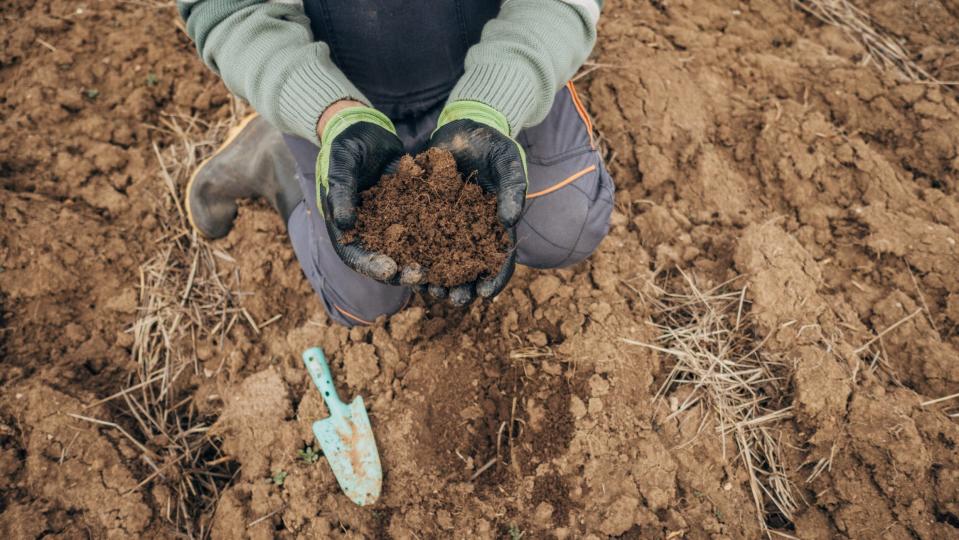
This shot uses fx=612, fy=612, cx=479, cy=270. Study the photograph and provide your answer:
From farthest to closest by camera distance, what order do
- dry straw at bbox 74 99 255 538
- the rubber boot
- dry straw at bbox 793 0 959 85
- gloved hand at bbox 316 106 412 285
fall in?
dry straw at bbox 793 0 959 85
the rubber boot
dry straw at bbox 74 99 255 538
gloved hand at bbox 316 106 412 285

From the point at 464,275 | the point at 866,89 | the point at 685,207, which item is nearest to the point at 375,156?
the point at 464,275

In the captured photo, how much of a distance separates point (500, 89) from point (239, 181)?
115 centimetres

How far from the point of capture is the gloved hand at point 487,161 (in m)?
1.58

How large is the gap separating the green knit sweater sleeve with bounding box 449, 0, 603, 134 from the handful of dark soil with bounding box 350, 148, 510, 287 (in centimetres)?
26

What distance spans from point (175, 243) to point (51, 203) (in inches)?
17.5

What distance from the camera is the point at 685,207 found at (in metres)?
2.29

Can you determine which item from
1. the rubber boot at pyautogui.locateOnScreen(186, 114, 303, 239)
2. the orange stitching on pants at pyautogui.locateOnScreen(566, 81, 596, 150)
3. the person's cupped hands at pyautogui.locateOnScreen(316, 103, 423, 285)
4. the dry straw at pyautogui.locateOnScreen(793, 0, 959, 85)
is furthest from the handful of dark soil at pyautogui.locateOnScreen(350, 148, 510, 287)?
the dry straw at pyautogui.locateOnScreen(793, 0, 959, 85)

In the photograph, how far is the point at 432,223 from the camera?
161 centimetres

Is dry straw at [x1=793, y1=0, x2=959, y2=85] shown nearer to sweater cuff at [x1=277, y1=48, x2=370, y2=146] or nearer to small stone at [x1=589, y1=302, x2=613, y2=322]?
small stone at [x1=589, y1=302, x2=613, y2=322]

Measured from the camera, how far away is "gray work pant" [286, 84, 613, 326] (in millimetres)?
2006

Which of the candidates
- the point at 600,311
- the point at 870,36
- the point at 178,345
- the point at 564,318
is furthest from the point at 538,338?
the point at 870,36

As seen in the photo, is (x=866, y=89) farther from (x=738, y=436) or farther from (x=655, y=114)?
(x=738, y=436)

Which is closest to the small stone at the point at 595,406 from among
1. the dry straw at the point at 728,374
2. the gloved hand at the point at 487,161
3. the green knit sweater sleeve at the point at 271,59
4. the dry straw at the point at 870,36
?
the dry straw at the point at 728,374

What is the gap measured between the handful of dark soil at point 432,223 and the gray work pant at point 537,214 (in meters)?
0.40
